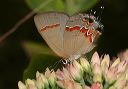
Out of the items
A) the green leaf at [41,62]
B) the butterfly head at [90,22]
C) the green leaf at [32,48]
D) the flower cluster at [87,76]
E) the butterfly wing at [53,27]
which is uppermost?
the green leaf at [32,48]

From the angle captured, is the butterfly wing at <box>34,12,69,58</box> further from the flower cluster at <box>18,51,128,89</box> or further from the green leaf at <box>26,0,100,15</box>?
the green leaf at <box>26,0,100,15</box>

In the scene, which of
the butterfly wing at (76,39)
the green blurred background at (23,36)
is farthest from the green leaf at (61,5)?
the butterfly wing at (76,39)

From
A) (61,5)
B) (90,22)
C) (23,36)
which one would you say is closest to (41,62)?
(90,22)

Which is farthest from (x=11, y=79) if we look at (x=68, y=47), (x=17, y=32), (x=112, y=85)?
(x=112, y=85)

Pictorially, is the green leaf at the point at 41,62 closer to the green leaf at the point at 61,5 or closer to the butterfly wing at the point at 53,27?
the butterfly wing at the point at 53,27

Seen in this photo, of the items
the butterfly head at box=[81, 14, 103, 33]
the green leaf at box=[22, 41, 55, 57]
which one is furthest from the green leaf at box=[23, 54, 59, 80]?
the green leaf at box=[22, 41, 55, 57]

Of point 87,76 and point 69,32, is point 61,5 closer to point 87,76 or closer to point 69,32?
point 69,32
